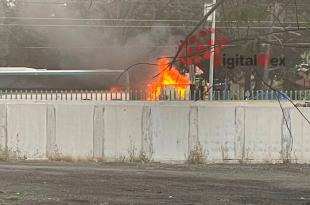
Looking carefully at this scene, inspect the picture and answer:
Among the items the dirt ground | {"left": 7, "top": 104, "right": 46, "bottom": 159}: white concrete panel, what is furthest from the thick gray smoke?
the dirt ground

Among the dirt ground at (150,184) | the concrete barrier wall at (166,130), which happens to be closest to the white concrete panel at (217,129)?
the concrete barrier wall at (166,130)

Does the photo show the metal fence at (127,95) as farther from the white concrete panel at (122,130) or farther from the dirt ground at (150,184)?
the dirt ground at (150,184)

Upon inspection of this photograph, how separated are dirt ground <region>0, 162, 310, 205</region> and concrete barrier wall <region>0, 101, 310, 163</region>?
0.56m

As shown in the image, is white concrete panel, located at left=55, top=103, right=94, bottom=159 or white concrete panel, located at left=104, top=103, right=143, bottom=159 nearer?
white concrete panel, located at left=104, top=103, right=143, bottom=159

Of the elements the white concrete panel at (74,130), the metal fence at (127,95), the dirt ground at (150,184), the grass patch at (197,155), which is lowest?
the dirt ground at (150,184)

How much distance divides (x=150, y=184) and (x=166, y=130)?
407cm

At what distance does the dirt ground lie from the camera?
25.0ft

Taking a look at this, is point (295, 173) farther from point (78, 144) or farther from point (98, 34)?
point (98, 34)

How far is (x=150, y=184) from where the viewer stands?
928 cm

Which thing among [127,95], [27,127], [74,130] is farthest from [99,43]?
[74,130]

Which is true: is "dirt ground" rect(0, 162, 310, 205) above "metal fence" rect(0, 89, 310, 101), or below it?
below

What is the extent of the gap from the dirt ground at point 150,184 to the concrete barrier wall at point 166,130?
562 millimetres

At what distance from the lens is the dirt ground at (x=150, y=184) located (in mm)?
7633

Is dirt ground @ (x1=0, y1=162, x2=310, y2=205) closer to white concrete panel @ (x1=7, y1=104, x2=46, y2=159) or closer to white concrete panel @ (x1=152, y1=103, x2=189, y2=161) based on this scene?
white concrete panel @ (x1=152, y1=103, x2=189, y2=161)
